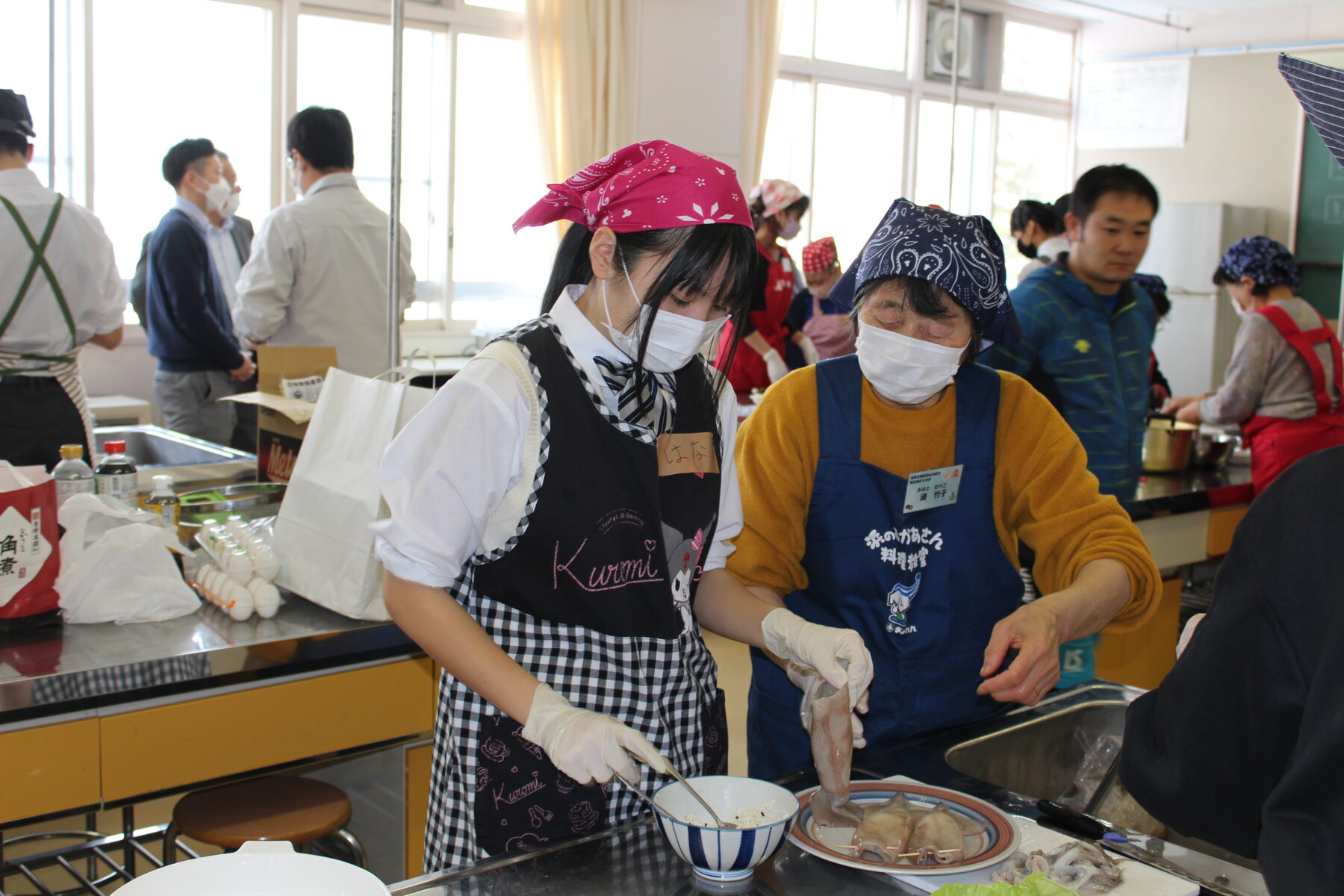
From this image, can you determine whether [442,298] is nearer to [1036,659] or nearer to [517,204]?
[517,204]

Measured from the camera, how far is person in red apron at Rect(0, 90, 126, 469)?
8.87 ft

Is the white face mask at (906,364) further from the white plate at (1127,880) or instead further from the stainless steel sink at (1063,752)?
the white plate at (1127,880)

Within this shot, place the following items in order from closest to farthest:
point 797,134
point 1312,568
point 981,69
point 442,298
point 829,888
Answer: point 1312,568 < point 829,888 < point 442,298 < point 797,134 < point 981,69

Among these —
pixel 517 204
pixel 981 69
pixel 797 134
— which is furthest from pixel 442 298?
pixel 981 69

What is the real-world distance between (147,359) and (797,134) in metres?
4.54

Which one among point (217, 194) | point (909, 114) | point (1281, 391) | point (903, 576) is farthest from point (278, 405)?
point (909, 114)

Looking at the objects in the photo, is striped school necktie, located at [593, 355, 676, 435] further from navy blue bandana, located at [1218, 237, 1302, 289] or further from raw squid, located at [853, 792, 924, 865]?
navy blue bandana, located at [1218, 237, 1302, 289]

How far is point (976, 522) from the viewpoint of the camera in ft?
5.40

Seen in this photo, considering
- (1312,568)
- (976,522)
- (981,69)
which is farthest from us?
(981,69)

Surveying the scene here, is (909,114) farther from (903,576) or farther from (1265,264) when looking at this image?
(903,576)

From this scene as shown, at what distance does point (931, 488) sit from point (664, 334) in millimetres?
509

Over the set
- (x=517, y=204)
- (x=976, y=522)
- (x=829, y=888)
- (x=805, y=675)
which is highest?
(x=517, y=204)

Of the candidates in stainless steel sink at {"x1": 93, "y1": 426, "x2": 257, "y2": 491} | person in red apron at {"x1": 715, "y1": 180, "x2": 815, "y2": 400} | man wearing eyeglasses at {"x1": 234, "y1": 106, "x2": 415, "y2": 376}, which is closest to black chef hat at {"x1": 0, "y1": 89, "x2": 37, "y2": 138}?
man wearing eyeglasses at {"x1": 234, "y1": 106, "x2": 415, "y2": 376}

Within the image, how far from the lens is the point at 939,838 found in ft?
3.72
